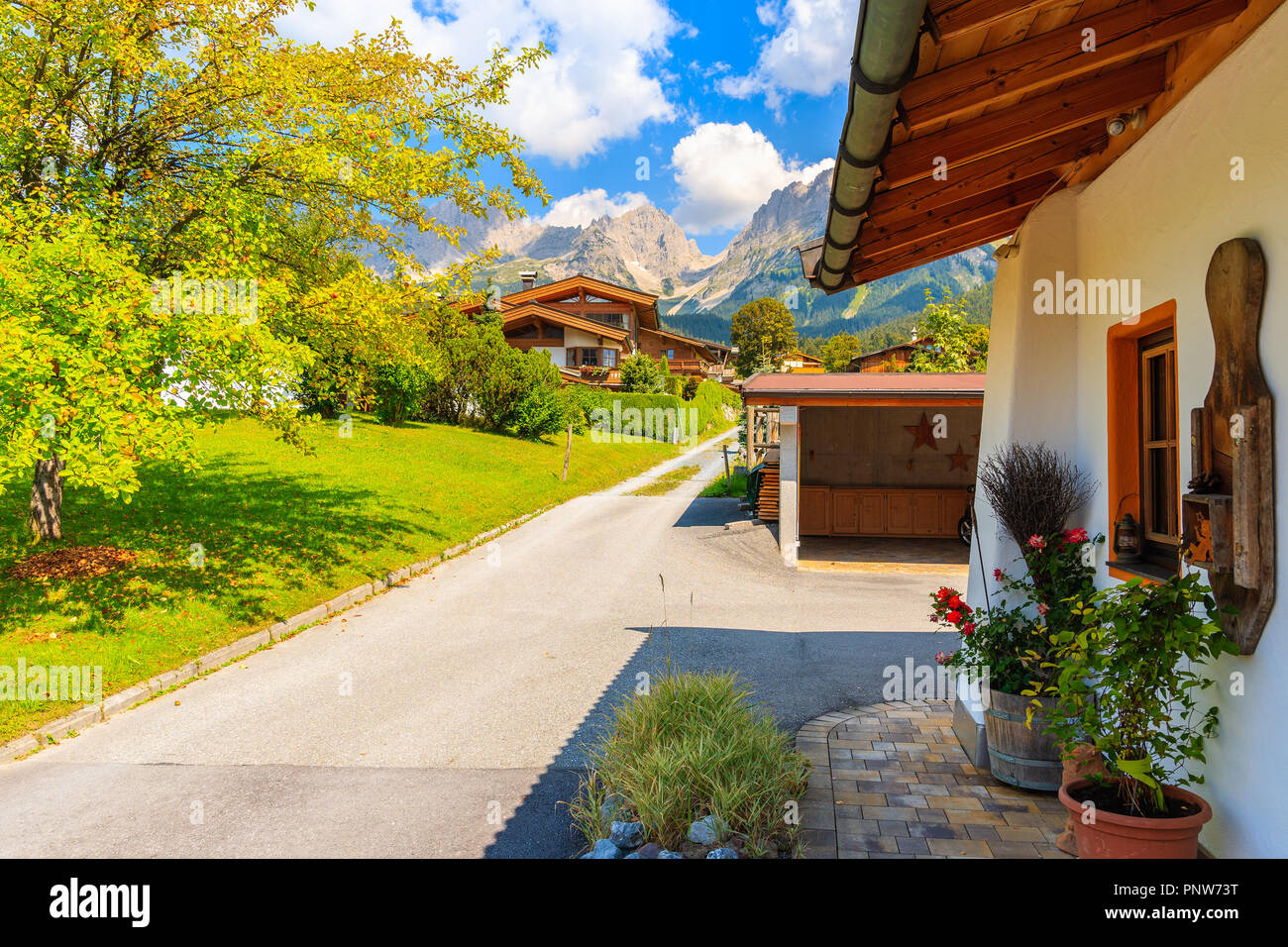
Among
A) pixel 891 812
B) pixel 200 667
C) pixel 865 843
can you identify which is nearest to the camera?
pixel 865 843

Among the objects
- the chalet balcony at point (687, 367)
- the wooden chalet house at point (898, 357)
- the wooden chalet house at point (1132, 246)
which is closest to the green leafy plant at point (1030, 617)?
the wooden chalet house at point (1132, 246)

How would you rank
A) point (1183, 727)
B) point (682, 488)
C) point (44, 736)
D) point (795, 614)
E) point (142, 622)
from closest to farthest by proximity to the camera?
1. point (1183, 727)
2. point (44, 736)
3. point (142, 622)
4. point (795, 614)
5. point (682, 488)

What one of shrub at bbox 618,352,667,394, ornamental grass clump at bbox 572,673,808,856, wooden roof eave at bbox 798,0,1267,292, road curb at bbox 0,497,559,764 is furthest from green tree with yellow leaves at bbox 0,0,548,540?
shrub at bbox 618,352,667,394

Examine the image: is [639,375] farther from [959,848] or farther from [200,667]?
[959,848]

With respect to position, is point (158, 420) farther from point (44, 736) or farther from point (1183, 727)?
point (1183, 727)

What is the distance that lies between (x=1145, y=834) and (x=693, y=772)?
2.02m

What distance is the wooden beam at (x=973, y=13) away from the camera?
256 cm

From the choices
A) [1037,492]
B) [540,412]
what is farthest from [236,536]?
[540,412]

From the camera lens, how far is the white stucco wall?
9.27 feet

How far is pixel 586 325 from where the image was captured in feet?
143

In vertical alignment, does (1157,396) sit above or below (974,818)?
above

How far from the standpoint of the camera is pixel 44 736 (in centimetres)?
571

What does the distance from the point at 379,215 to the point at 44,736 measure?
8.03 metres
